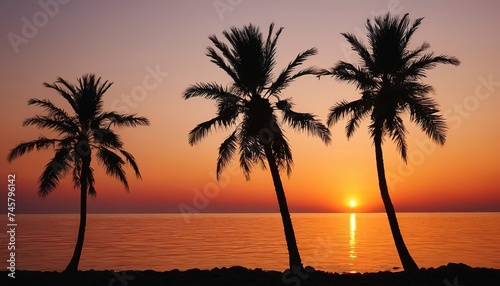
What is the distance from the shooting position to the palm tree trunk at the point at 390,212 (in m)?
25.1

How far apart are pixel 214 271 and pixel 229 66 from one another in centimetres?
1027

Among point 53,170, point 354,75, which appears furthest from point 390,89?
point 53,170

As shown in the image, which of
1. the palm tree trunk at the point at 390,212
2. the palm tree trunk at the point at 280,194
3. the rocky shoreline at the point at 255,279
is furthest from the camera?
the palm tree trunk at the point at 280,194

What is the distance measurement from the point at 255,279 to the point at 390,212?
932 centimetres

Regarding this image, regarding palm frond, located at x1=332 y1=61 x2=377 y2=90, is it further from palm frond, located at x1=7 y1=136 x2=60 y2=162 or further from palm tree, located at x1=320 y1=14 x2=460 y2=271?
palm frond, located at x1=7 y1=136 x2=60 y2=162

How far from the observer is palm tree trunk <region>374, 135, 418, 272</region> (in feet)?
82.2

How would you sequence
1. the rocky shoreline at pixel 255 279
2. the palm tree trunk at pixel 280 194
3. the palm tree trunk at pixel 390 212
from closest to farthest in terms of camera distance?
the rocky shoreline at pixel 255 279 < the palm tree trunk at pixel 390 212 < the palm tree trunk at pixel 280 194

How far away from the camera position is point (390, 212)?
25609mm

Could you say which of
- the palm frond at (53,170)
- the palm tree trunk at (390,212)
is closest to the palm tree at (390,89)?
the palm tree trunk at (390,212)

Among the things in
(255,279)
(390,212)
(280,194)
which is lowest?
(255,279)

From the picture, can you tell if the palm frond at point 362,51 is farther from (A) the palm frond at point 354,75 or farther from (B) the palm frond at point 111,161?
(B) the palm frond at point 111,161

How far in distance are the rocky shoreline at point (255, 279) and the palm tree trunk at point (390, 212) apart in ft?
13.5

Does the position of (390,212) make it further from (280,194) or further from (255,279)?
(255,279)

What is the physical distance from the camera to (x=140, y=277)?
65.0ft
